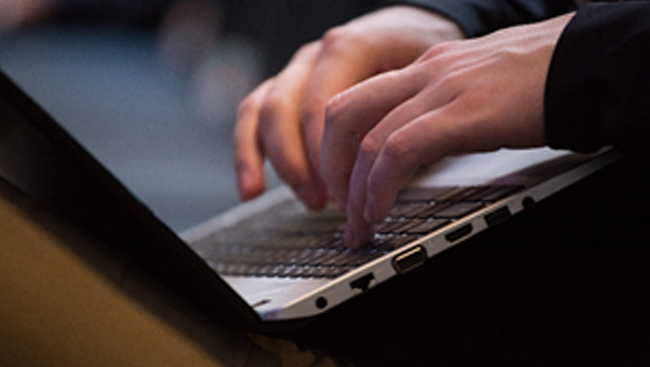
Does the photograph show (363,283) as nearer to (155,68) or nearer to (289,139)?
(289,139)

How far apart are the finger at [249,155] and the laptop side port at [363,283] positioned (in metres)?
0.43

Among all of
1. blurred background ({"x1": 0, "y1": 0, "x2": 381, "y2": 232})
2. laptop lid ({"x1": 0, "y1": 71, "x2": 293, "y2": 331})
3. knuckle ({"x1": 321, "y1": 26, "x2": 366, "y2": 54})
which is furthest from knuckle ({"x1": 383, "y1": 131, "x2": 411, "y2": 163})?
blurred background ({"x1": 0, "y1": 0, "x2": 381, "y2": 232})

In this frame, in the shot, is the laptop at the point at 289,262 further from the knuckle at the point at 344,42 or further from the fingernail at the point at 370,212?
the knuckle at the point at 344,42

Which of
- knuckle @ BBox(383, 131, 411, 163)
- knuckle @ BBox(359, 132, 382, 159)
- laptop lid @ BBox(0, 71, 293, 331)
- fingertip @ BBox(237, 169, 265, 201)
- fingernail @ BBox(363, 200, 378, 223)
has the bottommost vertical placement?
fingertip @ BBox(237, 169, 265, 201)

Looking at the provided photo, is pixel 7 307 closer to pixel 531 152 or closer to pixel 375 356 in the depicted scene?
pixel 375 356

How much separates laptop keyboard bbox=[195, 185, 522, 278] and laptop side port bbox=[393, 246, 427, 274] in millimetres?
25

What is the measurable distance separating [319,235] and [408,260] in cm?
26

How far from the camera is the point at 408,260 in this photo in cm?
47

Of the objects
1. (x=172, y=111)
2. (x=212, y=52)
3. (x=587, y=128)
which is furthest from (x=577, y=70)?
(x=212, y=52)

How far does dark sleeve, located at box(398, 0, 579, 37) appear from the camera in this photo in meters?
0.80

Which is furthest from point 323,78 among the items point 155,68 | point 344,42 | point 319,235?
point 155,68

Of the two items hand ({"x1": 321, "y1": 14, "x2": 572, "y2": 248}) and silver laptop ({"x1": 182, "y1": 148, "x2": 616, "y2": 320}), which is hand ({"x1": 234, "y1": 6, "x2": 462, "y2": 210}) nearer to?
silver laptop ({"x1": 182, "y1": 148, "x2": 616, "y2": 320})

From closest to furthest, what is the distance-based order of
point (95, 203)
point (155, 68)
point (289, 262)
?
1. point (95, 203)
2. point (289, 262)
3. point (155, 68)

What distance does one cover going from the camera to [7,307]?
427mm
